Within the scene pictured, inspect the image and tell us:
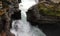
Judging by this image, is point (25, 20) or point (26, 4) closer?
point (25, 20)

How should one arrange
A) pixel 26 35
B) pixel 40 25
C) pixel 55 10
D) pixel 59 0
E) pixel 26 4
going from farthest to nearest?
1. pixel 26 4
2. pixel 59 0
3. pixel 55 10
4. pixel 40 25
5. pixel 26 35

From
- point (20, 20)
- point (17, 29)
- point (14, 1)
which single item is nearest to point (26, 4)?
point (14, 1)

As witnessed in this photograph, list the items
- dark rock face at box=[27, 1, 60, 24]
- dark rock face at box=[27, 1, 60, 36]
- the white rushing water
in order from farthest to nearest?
dark rock face at box=[27, 1, 60, 24] < dark rock face at box=[27, 1, 60, 36] < the white rushing water

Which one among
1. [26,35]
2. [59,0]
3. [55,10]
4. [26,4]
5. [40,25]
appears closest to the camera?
[26,35]

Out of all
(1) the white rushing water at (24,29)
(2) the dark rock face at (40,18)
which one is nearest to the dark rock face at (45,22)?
(2) the dark rock face at (40,18)

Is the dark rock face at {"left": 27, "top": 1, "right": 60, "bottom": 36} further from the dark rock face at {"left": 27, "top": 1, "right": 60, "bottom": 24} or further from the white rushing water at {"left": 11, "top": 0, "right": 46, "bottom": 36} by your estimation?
the white rushing water at {"left": 11, "top": 0, "right": 46, "bottom": 36}

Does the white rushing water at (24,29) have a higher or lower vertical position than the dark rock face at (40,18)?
lower

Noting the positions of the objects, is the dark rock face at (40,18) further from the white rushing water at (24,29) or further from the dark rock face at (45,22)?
the white rushing water at (24,29)

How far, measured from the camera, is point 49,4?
146ft

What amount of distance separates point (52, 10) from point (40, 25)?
4.67 metres

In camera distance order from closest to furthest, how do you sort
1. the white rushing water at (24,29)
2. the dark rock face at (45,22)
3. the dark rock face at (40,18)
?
the white rushing water at (24,29) → the dark rock face at (45,22) → the dark rock face at (40,18)

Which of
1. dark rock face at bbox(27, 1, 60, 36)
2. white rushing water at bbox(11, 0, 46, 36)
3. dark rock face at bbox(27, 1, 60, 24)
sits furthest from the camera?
dark rock face at bbox(27, 1, 60, 24)

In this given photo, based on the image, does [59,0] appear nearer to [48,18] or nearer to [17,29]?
[48,18]

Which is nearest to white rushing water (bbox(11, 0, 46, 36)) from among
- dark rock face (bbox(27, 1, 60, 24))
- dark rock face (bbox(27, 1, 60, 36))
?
dark rock face (bbox(27, 1, 60, 36))
